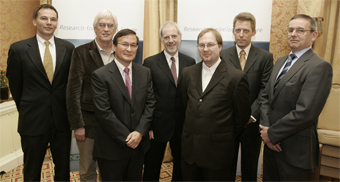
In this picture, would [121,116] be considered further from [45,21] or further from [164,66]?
[45,21]

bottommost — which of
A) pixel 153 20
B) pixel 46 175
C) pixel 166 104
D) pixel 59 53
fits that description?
pixel 46 175

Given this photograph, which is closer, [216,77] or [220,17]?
[216,77]

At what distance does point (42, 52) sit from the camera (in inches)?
89.0

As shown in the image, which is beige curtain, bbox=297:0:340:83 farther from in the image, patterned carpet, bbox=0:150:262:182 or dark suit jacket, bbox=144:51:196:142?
dark suit jacket, bbox=144:51:196:142

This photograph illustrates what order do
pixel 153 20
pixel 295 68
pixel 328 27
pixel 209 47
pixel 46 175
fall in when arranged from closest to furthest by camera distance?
pixel 295 68 → pixel 209 47 → pixel 46 175 → pixel 328 27 → pixel 153 20

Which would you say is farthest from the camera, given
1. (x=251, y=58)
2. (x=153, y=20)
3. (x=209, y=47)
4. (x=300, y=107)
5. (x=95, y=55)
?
(x=153, y=20)

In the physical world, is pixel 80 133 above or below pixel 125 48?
below

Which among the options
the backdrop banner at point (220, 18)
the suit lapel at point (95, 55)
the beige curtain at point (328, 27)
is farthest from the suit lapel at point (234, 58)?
the beige curtain at point (328, 27)

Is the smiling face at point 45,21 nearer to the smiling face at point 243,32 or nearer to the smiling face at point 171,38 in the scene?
the smiling face at point 171,38

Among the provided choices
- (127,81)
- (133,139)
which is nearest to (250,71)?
(127,81)

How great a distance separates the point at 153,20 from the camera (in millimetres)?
3533

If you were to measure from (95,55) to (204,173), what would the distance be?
150 centimetres

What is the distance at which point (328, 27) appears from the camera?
3.34 metres

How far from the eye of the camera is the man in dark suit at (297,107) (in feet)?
5.70
